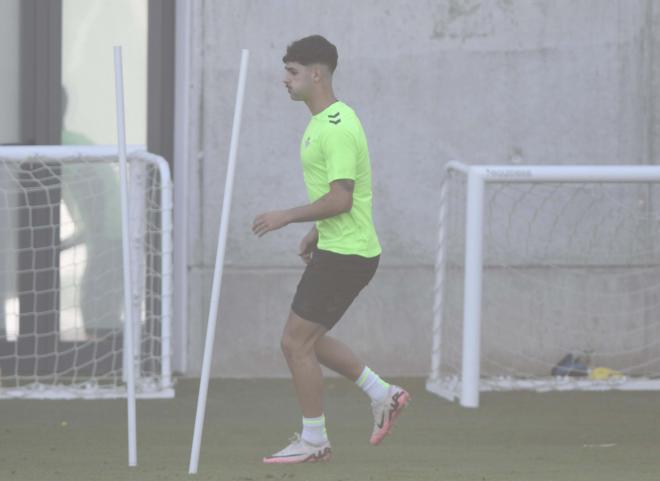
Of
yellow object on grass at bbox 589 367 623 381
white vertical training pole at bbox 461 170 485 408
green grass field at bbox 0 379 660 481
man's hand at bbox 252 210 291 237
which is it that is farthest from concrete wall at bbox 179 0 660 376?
man's hand at bbox 252 210 291 237

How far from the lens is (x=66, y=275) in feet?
32.0

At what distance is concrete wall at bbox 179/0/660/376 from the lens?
31.0 feet

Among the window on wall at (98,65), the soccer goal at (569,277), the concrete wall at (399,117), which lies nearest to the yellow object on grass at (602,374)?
the soccer goal at (569,277)

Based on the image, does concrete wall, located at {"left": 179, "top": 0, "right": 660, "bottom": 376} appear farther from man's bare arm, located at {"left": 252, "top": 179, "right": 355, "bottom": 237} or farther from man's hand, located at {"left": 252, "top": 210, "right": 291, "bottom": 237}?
man's hand, located at {"left": 252, "top": 210, "right": 291, "bottom": 237}

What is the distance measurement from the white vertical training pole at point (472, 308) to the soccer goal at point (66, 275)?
6.43ft

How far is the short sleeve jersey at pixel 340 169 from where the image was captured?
6.05m

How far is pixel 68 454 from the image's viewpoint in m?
6.60

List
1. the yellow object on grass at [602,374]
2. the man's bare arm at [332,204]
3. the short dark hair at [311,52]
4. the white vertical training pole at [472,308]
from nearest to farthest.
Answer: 1. the man's bare arm at [332,204]
2. the short dark hair at [311,52]
3. the white vertical training pole at [472,308]
4. the yellow object on grass at [602,374]

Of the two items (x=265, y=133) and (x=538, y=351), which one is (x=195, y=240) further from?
(x=538, y=351)

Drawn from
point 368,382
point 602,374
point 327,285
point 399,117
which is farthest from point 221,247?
point 602,374

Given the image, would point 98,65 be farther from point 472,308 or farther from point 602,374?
point 602,374

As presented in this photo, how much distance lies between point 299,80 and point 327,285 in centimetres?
88

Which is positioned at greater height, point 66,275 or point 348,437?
point 66,275

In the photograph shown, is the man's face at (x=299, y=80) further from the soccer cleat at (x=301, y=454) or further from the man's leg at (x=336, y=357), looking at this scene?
the soccer cleat at (x=301, y=454)
